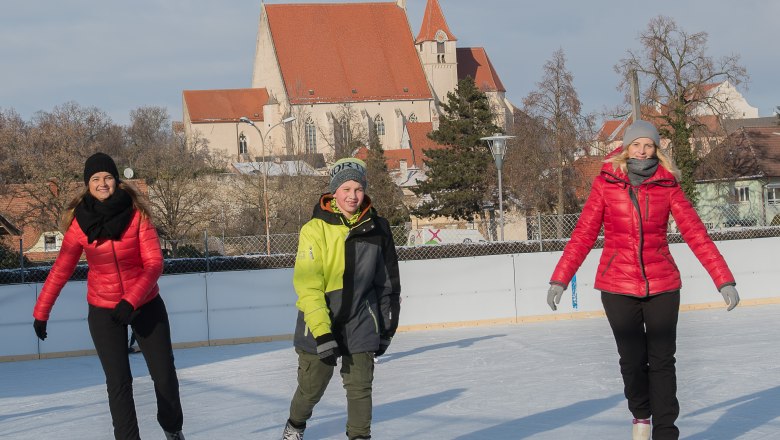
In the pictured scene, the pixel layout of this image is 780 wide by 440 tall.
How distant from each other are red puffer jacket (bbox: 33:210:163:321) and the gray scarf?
2.43 meters

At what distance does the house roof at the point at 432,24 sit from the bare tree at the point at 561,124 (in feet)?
171

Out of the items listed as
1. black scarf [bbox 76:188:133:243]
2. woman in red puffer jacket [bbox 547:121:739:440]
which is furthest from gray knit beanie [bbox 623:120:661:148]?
black scarf [bbox 76:188:133:243]

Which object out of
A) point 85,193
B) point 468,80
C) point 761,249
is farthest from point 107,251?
point 468,80

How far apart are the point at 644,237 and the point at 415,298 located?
33.5 feet

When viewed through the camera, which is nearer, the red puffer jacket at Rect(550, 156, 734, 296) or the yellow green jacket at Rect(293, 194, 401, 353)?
the yellow green jacket at Rect(293, 194, 401, 353)

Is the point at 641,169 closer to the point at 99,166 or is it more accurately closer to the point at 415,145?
the point at 99,166

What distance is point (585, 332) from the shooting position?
42.9ft

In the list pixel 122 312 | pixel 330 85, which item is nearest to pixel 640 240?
pixel 122 312

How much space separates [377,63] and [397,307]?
88.5 metres

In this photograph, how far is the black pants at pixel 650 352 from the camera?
525 centimetres

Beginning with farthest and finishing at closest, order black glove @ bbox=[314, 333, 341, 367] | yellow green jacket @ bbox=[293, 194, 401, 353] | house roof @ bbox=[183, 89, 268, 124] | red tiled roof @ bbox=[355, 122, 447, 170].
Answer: house roof @ bbox=[183, 89, 268, 124], red tiled roof @ bbox=[355, 122, 447, 170], yellow green jacket @ bbox=[293, 194, 401, 353], black glove @ bbox=[314, 333, 341, 367]

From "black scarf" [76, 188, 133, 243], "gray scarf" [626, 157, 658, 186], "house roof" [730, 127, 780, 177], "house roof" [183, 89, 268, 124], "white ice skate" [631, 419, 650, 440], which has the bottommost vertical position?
"white ice skate" [631, 419, 650, 440]

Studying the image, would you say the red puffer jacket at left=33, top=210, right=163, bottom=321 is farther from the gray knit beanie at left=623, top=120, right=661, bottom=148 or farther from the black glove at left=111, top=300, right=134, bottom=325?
the gray knit beanie at left=623, top=120, right=661, bottom=148

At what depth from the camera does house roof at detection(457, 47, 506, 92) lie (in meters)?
104
